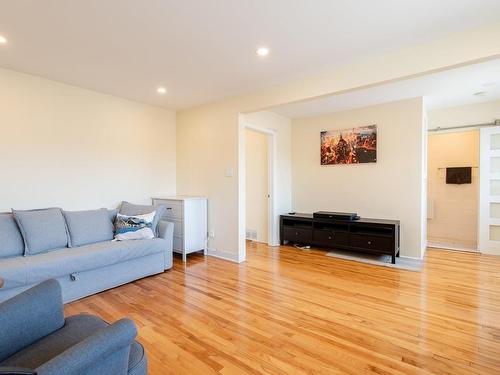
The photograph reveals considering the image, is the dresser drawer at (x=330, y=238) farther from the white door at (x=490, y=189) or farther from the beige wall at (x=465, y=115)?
the beige wall at (x=465, y=115)

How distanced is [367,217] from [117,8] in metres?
4.19

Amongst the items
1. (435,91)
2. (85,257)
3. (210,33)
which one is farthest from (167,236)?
(435,91)

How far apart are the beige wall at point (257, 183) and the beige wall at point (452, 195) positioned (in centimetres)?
311

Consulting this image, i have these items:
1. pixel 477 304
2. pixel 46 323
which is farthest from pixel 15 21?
pixel 477 304

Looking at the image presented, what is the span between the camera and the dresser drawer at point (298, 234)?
4613mm

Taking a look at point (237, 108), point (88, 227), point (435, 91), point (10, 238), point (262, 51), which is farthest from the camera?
point (237, 108)

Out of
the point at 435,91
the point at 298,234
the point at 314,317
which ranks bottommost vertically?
the point at 314,317

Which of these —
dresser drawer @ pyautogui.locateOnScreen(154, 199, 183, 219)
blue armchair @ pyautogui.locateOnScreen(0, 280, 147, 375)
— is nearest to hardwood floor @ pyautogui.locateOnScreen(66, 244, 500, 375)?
blue armchair @ pyautogui.locateOnScreen(0, 280, 147, 375)

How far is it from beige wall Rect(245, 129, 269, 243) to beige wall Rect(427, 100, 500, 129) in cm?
291

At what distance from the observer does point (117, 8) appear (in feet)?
6.34

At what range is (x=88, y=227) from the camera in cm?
319

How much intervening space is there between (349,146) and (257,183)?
1765mm

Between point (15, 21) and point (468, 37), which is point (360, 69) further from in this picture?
point (15, 21)

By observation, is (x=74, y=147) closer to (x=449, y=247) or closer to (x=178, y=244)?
(x=178, y=244)
